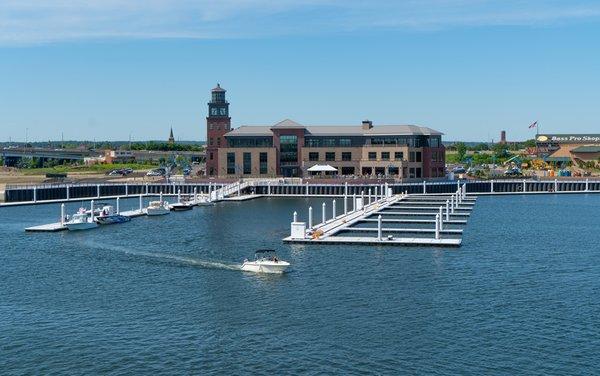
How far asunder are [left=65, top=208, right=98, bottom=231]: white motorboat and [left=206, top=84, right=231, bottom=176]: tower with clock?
77274 millimetres

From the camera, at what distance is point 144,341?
48156 mm

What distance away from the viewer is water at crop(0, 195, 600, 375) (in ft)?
147

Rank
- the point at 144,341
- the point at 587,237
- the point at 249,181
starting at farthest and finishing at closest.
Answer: the point at 249,181 < the point at 587,237 < the point at 144,341

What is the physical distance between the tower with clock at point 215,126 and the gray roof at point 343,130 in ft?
12.3

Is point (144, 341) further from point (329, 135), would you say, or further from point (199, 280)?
point (329, 135)

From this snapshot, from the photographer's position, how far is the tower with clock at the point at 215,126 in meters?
182

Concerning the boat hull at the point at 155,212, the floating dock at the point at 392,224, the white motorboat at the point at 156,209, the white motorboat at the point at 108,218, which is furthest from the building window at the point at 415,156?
the white motorboat at the point at 108,218

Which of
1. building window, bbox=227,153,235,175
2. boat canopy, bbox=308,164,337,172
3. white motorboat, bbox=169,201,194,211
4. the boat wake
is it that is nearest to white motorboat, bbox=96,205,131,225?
white motorboat, bbox=169,201,194,211

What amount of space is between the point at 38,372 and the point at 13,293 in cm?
1966

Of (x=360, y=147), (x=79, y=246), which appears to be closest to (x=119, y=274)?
(x=79, y=246)

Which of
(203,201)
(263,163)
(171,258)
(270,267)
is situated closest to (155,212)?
(203,201)

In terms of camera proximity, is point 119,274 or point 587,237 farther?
point 587,237

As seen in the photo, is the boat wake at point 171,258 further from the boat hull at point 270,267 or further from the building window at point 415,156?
the building window at point 415,156

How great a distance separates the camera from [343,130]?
587ft
